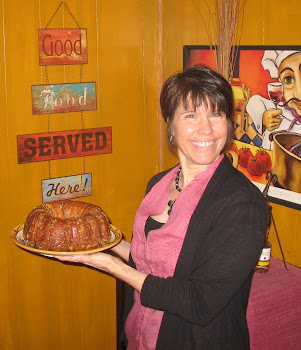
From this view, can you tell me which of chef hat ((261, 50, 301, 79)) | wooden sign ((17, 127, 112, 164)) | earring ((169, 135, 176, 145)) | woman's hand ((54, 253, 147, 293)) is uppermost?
chef hat ((261, 50, 301, 79))

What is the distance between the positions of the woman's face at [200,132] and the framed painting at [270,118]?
663mm

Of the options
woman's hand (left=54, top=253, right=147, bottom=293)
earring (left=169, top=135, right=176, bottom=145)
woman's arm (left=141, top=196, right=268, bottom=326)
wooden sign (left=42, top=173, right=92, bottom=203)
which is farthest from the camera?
wooden sign (left=42, top=173, right=92, bottom=203)

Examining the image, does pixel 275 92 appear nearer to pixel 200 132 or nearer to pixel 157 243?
pixel 200 132

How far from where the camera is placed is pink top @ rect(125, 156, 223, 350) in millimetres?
1755

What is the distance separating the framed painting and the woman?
2.07ft

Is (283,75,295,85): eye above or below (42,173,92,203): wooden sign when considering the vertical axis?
above

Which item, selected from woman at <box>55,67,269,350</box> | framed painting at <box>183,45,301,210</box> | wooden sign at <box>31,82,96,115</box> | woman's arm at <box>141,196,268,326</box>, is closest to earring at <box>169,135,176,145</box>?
woman at <box>55,67,269,350</box>

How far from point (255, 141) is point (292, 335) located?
2.82ft

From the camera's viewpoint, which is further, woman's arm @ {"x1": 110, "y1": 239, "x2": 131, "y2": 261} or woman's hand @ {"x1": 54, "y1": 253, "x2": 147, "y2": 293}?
woman's arm @ {"x1": 110, "y1": 239, "x2": 131, "y2": 261}

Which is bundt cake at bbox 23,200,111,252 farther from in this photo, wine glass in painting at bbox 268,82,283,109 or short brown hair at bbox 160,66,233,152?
wine glass in painting at bbox 268,82,283,109

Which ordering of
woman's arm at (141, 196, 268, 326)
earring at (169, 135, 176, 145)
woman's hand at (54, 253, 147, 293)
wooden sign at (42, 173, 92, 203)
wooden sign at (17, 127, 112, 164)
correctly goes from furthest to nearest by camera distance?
wooden sign at (42, 173, 92, 203), wooden sign at (17, 127, 112, 164), earring at (169, 135, 176, 145), woman's hand at (54, 253, 147, 293), woman's arm at (141, 196, 268, 326)

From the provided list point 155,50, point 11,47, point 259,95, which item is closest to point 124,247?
point 259,95

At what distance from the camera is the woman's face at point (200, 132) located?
1.75 m

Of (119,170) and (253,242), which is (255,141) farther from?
(253,242)
